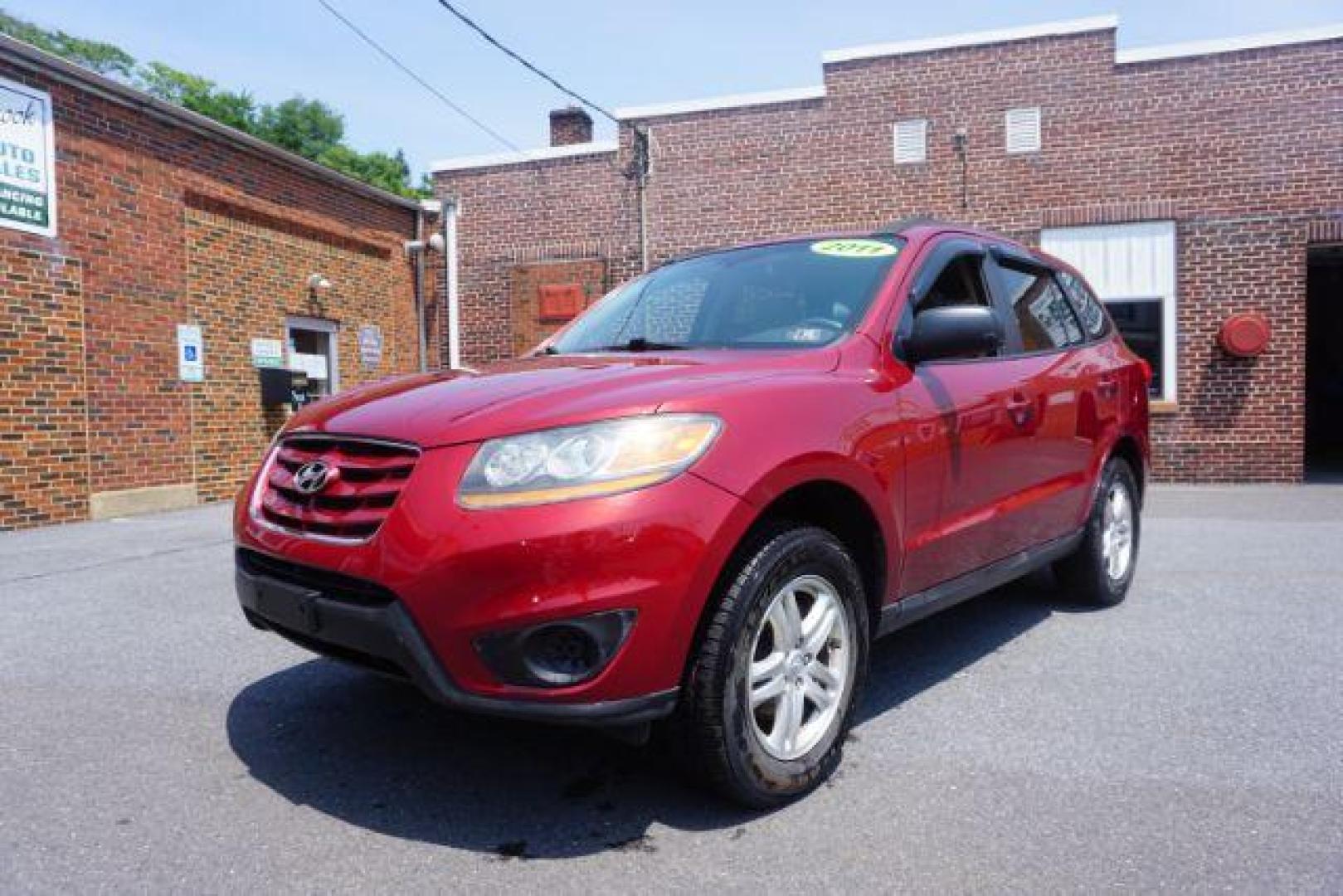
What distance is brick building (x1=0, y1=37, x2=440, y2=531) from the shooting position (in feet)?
26.7

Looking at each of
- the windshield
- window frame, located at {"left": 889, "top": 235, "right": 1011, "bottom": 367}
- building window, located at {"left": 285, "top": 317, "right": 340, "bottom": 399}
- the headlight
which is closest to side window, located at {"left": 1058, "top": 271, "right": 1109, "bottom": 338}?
window frame, located at {"left": 889, "top": 235, "right": 1011, "bottom": 367}

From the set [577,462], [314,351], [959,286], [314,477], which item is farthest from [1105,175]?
[314,477]

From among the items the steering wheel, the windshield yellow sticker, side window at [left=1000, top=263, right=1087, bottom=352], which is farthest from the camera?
side window at [left=1000, top=263, right=1087, bottom=352]

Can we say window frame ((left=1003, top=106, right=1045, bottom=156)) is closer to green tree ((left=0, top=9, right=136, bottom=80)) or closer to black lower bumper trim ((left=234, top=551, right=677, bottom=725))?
black lower bumper trim ((left=234, top=551, right=677, bottom=725))

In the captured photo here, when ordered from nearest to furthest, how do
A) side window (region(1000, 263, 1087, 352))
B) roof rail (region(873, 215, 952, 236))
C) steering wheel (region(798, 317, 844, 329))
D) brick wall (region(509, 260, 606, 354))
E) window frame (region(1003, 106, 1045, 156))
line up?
steering wheel (region(798, 317, 844, 329)), roof rail (region(873, 215, 952, 236)), side window (region(1000, 263, 1087, 352)), window frame (region(1003, 106, 1045, 156)), brick wall (region(509, 260, 606, 354))

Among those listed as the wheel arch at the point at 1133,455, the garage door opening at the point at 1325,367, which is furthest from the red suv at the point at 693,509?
the garage door opening at the point at 1325,367

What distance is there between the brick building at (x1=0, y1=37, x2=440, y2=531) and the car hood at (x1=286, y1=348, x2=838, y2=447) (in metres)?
7.11

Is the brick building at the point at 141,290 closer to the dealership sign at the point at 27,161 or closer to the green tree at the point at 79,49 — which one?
the dealership sign at the point at 27,161

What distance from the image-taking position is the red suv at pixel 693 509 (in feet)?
6.83

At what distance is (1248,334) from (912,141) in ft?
15.1

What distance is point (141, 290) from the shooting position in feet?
30.5

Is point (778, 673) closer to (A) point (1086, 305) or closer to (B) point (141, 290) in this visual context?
(A) point (1086, 305)

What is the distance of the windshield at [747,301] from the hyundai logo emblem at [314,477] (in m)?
1.18

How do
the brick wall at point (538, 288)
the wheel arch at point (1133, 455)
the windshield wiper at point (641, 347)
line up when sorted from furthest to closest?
the brick wall at point (538, 288), the wheel arch at point (1133, 455), the windshield wiper at point (641, 347)
